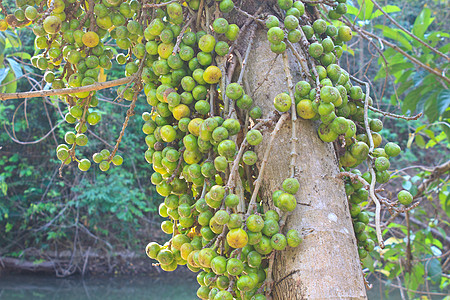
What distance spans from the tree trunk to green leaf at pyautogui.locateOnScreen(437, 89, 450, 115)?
175 centimetres

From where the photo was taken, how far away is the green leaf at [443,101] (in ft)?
7.54

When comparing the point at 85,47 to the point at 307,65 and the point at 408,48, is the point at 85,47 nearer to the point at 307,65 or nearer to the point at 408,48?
the point at 307,65

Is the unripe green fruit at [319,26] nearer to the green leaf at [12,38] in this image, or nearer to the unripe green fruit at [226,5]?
the unripe green fruit at [226,5]

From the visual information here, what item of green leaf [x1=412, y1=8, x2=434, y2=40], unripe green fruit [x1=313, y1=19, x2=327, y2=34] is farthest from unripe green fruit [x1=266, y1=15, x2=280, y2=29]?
green leaf [x1=412, y1=8, x2=434, y2=40]

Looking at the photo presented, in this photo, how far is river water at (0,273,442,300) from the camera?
6.57m

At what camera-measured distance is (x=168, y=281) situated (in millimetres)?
7945

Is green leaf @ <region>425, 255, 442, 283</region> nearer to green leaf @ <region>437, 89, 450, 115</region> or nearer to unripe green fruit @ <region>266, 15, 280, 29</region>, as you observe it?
green leaf @ <region>437, 89, 450, 115</region>

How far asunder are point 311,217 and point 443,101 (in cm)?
195

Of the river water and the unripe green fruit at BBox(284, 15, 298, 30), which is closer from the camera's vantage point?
the unripe green fruit at BBox(284, 15, 298, 30)

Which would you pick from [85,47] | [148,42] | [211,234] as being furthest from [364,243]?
[85,47]

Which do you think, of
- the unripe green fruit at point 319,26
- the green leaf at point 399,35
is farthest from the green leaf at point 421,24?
the unripe green fruit at point 319,26

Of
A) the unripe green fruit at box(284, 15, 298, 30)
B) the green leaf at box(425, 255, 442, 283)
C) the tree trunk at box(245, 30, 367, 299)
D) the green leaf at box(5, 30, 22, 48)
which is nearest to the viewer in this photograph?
the tree trunk at box(245, 30, 367, 299)

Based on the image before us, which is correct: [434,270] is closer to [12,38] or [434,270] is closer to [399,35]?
[399,35]

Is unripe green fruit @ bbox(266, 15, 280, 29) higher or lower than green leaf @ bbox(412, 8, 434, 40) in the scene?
higher
